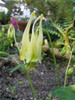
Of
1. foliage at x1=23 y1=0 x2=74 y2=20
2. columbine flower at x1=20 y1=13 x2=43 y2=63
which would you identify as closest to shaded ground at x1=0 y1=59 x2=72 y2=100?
columbine flower at x1=20 y1=13 x2=43 y2=63

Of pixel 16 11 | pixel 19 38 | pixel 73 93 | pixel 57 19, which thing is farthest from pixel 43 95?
pixel 16 11

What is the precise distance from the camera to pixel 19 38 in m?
2.86

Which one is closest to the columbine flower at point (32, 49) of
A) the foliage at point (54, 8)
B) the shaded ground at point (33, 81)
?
the shaded ground at point (33, 81)

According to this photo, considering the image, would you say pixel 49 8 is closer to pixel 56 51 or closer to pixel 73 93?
pixel 56 51

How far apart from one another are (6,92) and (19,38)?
5.97 ft

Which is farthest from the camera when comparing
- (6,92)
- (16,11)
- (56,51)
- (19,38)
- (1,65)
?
(16,11)

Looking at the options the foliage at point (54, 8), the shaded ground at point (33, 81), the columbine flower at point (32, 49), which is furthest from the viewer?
the foliage at point (54, 8)

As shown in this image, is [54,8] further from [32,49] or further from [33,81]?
[32,49]

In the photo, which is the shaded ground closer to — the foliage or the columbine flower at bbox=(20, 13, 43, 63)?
the columbine flower at bbox=(20, 13, 43, 63)

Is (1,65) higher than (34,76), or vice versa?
(1,65)

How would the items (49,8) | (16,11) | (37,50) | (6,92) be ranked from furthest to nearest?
1. (16,11)
2. (49,8)
3. (6,92)
4. (37,50)

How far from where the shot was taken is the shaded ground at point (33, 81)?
1185 mm

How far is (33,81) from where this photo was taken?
1411mm

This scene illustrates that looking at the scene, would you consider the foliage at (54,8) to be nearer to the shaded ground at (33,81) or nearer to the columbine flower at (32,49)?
the shaded ground at (33,81)
